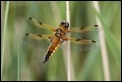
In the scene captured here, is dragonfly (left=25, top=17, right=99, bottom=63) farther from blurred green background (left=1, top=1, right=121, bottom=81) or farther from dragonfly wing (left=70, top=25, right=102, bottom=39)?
blurred green background (left=1, top=1, right=121, bottom=81)

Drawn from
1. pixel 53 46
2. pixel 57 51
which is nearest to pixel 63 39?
pixel 53 46

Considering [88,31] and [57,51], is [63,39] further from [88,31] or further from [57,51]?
[57,51]

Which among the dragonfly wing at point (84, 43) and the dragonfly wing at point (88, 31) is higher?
the dragonfly wing at point (88, 31)

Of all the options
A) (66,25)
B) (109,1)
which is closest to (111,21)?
(109,1)

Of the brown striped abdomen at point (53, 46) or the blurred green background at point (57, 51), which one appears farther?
the blurred green background at point (57, 51)

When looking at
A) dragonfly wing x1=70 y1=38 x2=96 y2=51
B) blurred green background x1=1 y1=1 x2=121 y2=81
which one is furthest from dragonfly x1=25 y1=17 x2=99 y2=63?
blurred green background x1=1 y1=1 x2=121 y2=81

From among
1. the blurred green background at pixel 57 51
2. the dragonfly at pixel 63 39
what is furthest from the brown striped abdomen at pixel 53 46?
the blurred green background at pixel 57 51

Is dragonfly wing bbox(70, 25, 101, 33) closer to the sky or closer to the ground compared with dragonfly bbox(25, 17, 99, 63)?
closer to the sky

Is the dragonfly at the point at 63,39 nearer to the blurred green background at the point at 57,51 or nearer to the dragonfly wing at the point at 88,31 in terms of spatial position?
the dragonfly wing at the point at 88,31
